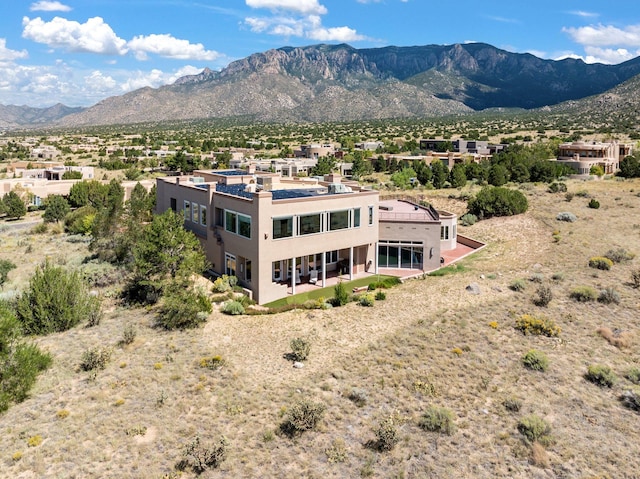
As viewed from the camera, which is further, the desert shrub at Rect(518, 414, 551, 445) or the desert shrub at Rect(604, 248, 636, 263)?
the desert shrub at Rect(604, 248, 636, 263)

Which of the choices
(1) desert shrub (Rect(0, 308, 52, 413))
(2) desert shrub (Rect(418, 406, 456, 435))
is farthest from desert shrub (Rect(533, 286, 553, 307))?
(1) desert shrub (Rect(0, 308, 52, 413))

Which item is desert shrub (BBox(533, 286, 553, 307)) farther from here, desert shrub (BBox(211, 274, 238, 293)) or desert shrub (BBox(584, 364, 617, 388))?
desert shrub (BBox(211, 274, 238, 293))

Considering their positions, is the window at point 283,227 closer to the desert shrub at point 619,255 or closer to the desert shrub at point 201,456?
the desert shrub at point 201,456

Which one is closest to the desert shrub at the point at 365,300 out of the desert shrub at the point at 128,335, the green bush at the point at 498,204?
the desert shrub at the point at 128,335

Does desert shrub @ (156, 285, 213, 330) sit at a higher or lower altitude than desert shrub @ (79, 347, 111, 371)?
higher

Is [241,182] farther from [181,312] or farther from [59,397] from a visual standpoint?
[59,397]

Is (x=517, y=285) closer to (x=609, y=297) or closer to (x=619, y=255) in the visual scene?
(x=609, y=297)
